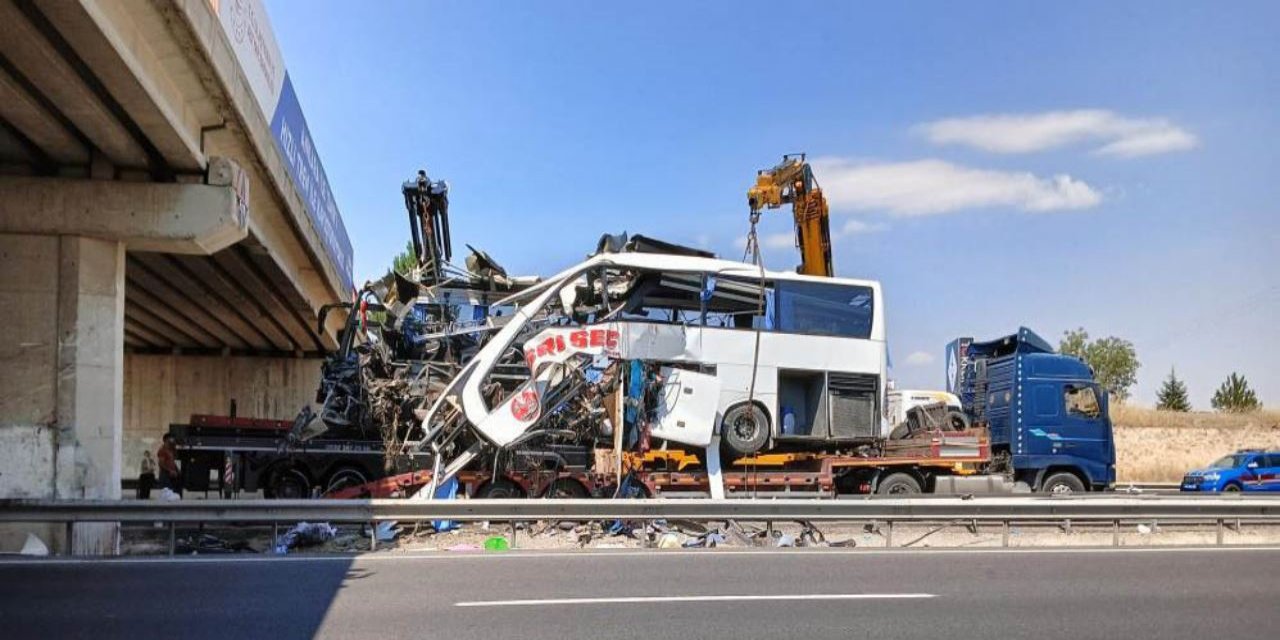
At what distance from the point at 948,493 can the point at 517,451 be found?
663cm

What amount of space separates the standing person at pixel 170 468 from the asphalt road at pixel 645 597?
5.76 meters

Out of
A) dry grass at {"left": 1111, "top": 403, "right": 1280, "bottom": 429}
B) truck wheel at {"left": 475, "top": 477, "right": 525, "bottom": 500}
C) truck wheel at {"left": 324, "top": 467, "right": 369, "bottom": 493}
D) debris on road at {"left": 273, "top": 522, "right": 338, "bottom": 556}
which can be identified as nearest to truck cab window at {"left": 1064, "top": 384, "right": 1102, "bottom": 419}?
truck wheel at {"left": 475, "top": 477, "right": 525, "bottom": 500}

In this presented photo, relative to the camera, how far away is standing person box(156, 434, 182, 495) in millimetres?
15328

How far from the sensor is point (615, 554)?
10922 mm

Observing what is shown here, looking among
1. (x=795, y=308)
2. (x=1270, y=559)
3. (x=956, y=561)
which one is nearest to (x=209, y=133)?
(x=795, y=308)

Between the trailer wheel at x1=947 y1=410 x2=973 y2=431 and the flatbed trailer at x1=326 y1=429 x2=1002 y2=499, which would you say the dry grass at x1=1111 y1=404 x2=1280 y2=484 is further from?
the flatbed trailer at x1=326 y1=429 x2=1002 y2=499

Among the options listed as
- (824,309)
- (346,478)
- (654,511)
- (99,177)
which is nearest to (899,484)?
(824,309)

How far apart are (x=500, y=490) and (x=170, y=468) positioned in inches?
207

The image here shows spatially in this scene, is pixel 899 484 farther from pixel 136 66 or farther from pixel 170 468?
pixel 136 66

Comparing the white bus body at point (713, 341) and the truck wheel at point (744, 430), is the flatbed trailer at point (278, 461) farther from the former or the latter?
the truck wheel at point (744, 430)

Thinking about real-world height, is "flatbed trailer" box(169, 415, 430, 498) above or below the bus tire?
above

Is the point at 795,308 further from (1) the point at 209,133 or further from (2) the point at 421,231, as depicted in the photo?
(1) the point at 209,133

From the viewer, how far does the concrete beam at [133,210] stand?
39.7 feet

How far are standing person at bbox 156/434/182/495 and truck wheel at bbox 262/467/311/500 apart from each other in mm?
1501
